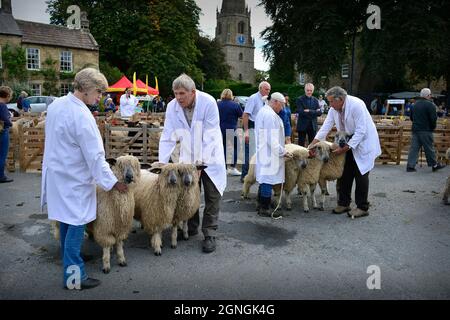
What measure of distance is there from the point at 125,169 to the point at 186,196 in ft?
3.12

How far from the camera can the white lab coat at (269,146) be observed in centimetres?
671

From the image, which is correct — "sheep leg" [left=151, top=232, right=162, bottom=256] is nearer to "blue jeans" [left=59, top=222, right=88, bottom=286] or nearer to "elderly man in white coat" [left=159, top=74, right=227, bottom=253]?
"elderly man in white coat" [left=159, top=74, right=227, bottom=253]

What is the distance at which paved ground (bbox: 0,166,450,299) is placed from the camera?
163 inches

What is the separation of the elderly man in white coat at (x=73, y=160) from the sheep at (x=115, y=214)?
19.1 inches

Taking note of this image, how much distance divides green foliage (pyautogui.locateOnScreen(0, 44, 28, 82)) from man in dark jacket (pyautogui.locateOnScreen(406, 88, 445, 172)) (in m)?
30.3

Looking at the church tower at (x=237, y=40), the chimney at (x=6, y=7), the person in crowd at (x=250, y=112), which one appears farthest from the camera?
the church tower at (x=237, y=40)

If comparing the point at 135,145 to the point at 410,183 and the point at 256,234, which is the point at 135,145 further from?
the point at 410,183

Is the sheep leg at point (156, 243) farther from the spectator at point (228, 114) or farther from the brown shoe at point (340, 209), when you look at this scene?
the spectator at point (228, 114)

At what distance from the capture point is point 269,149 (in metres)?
6.89

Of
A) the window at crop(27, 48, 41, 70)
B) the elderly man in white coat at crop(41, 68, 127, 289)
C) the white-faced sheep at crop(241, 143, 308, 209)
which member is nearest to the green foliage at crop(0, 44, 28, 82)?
the window at crop(27, 48, 41, 70)

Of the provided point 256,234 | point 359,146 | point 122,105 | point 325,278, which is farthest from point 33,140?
point 325,278

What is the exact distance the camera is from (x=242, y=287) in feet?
13.8

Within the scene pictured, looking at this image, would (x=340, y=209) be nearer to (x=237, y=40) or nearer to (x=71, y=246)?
(x=71, y=246)

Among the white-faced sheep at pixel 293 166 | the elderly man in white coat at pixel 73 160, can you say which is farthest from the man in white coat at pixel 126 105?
the elderly man in white coat at pixel 73 160
